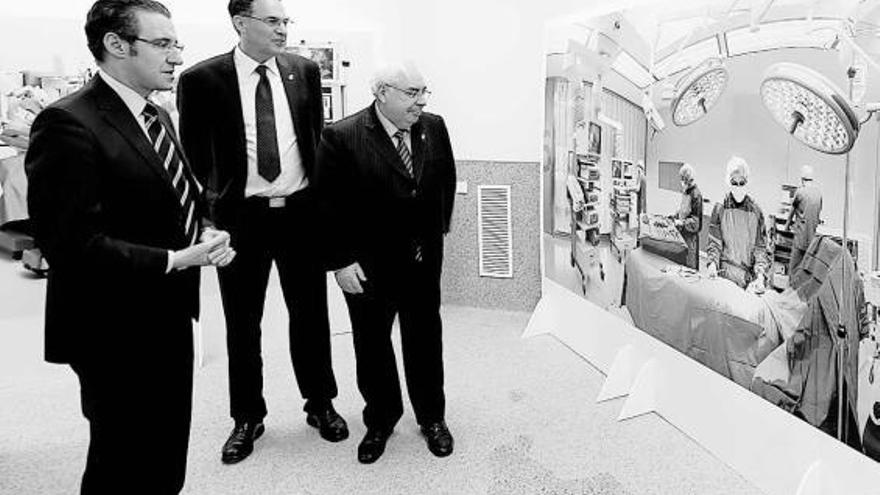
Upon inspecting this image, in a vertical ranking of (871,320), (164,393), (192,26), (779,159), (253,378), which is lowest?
(253,378)

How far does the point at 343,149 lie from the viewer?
2.56m

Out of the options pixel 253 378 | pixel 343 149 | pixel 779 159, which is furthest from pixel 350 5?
pixel 779 159

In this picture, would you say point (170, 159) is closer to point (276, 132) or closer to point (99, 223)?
point (99, 223)

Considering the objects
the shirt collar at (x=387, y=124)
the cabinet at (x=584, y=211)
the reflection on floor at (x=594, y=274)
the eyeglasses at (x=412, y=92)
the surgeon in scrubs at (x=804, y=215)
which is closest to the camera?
the surgeon in scrubs at (x=804, y=215)

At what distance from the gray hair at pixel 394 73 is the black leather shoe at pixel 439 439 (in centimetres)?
123

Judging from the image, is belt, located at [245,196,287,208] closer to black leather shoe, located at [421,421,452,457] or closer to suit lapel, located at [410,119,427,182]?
suit lapel, located at [410,119,427,182]

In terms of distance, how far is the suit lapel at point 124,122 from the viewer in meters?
1.69

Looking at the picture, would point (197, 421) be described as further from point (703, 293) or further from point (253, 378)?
point (703, 293)

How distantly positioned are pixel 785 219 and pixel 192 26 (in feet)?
10.2

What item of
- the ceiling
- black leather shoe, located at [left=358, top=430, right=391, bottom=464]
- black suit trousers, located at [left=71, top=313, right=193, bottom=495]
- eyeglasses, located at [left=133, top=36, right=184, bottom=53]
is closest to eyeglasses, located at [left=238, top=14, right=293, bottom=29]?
eyeglasses, located at [left=133, top=36, right=184, bottom=53]

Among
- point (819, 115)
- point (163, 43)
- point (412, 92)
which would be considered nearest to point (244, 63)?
point (412, 92)

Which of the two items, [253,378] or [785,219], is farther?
[253,378]

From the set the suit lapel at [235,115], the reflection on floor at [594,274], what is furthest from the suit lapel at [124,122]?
the reflection on floor at [594,274]

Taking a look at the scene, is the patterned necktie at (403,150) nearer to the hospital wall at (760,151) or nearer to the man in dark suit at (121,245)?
the man in dark suit at (121,245)
